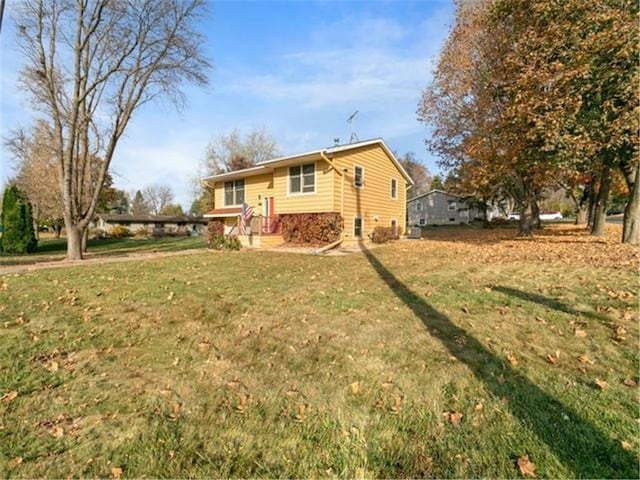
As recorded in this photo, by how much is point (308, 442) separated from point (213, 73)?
56.8ft

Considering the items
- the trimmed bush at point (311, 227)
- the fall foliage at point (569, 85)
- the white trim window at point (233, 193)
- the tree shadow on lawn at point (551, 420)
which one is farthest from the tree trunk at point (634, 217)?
the white trim window at point (233, 193)

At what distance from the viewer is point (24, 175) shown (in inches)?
1187

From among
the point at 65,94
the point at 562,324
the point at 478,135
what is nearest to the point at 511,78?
the point at 478,135

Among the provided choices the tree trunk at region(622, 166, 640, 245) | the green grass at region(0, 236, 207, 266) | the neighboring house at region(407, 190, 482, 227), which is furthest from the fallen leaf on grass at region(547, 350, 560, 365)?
the neighboring house at region(407, 190, 482, 227)

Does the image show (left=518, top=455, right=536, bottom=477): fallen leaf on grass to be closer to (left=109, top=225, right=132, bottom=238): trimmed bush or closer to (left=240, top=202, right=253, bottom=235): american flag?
(left=240, top=202, right=253, bottom=235): american flag

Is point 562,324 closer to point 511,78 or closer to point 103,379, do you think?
point 103,379

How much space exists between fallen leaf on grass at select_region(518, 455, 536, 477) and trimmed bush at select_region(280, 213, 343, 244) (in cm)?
1271

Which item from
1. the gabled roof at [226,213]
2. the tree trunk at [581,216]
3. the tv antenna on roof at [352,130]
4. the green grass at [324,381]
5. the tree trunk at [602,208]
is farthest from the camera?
the tree trunk at [581,216]

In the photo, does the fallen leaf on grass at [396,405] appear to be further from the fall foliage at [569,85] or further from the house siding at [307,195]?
the house siding at [307,195]

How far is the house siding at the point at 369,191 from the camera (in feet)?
51.2

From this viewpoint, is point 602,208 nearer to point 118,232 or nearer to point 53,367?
point 53,367

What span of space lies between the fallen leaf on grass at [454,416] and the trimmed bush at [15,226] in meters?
24.4

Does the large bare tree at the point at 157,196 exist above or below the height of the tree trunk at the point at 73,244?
above

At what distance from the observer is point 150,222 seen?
5119cm
